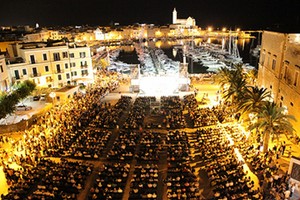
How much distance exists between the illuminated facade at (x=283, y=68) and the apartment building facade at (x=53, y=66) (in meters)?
39.1

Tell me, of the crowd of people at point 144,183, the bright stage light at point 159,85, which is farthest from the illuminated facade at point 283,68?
the bright stage light at point 159,85

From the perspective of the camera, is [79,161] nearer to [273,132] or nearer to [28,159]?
[28,159]

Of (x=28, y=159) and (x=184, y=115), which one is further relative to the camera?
(x=184, y=115)

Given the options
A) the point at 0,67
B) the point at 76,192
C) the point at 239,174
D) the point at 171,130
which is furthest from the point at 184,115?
the point at 0,67

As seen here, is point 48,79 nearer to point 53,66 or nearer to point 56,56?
point 53,66

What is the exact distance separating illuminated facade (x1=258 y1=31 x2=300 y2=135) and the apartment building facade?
3908 centimetres

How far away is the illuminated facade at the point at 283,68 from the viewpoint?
107 feet

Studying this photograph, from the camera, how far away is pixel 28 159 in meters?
28.7

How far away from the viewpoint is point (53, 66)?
58.0 metres

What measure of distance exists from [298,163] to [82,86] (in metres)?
44.9

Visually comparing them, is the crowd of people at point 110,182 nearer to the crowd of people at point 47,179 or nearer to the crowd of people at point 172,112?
the crowd of people at point 47,179

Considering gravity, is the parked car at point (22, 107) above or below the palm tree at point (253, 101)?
below

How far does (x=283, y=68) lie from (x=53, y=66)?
4444cm

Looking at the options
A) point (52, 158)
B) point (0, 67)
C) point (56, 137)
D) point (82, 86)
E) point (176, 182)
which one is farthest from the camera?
point (82, 86)
